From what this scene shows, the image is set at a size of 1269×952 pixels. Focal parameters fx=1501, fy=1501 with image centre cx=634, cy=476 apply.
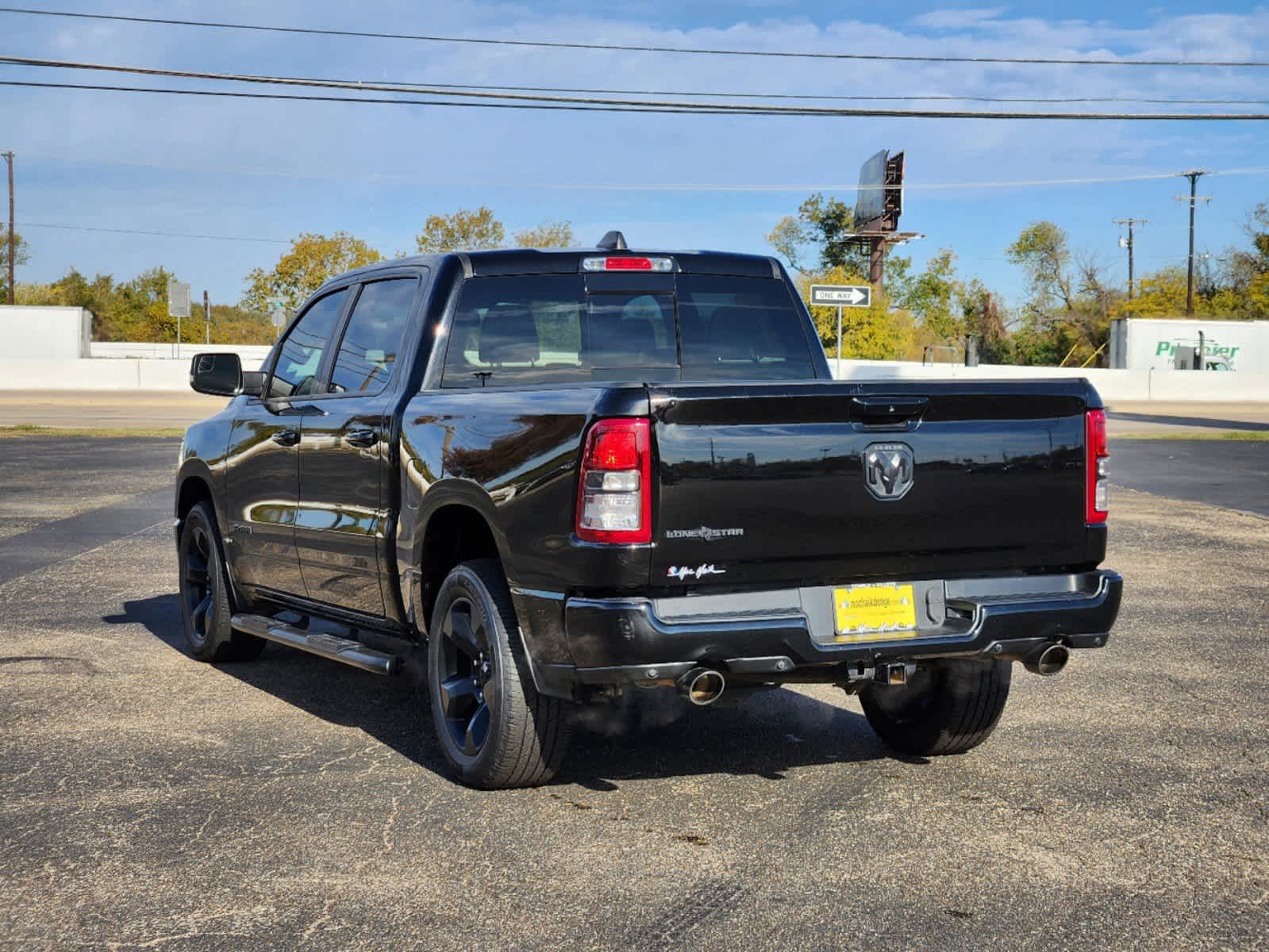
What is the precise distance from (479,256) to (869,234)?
53.1 metres

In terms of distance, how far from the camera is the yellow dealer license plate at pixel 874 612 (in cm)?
475

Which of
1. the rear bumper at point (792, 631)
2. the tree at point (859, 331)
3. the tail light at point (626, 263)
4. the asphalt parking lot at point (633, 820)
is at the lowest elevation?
the asphalt parking lot at point (633, 820)

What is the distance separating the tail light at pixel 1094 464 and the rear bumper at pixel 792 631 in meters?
0.23

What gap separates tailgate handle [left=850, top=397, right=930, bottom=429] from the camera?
4688 millimetres

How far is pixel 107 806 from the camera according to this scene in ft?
16.7

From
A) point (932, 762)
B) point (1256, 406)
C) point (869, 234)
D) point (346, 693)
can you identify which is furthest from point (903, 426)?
point (869, 234)

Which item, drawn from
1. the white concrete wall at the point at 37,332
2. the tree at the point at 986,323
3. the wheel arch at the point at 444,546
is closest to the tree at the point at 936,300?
the tree at the point at 986,323

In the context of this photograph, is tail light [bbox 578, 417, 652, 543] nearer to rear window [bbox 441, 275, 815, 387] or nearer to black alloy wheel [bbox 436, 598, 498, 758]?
black alloy wheel [bbox 436, 598, 498, 758]

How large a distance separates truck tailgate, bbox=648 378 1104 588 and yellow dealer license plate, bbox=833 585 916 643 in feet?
0.16

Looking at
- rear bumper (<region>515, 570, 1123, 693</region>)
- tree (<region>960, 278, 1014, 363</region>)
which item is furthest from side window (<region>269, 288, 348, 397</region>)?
tree (<region>960, 278, 1014, 363</region>)

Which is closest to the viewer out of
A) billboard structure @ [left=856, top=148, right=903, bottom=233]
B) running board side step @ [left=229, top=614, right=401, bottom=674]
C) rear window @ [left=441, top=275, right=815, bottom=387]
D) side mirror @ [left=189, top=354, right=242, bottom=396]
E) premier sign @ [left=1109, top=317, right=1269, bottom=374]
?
running board side step @ [left=229, top=614, right=401, bottom=674]

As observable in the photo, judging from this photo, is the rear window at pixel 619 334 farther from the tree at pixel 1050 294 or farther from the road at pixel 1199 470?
the tree at pixel 1050 294

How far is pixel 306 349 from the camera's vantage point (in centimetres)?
714

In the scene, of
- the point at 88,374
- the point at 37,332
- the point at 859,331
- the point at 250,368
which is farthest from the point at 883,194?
the point at 37,332
